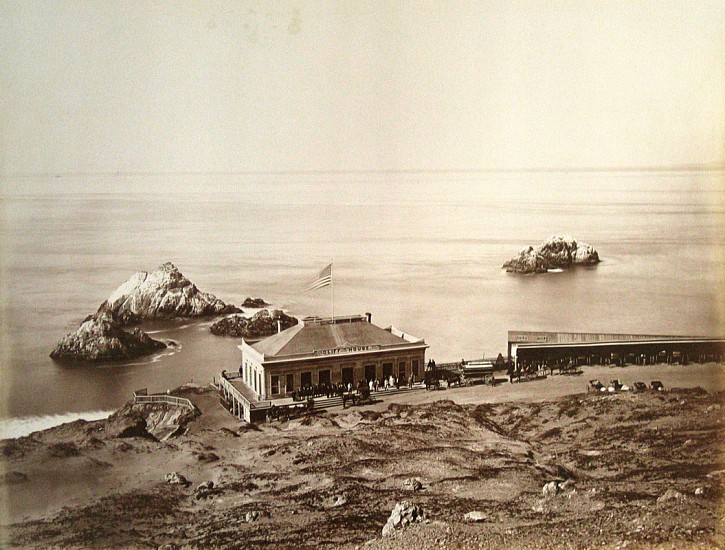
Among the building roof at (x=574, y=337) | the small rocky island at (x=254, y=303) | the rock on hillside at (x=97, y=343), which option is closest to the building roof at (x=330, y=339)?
the small rocky island at (x=254, y=303)

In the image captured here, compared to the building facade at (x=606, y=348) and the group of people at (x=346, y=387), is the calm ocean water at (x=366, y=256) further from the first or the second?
the group of people at (x=346, y=387)

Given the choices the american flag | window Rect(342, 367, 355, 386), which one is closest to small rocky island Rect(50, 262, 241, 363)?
the american flag

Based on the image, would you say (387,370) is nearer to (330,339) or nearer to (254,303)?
(330,339)

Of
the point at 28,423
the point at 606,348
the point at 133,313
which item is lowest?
the point at 28,423

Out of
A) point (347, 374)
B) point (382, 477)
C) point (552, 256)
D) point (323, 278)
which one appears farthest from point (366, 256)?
point (382, 477)

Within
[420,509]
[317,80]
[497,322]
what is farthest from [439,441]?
[317,80]

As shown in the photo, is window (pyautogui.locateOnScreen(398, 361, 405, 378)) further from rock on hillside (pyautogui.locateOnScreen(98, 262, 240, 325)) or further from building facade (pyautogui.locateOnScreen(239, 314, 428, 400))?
rock on hillside (pyautogui.locateOnScreen(98, 262, 240, 325))
